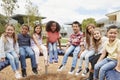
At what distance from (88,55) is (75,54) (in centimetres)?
52

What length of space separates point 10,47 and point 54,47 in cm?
119

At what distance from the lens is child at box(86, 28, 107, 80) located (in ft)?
18.5

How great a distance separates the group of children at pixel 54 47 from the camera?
198 inches

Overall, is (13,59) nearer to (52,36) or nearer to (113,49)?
(52,36)

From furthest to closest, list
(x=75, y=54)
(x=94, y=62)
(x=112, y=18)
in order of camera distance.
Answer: (x=112, y=18) < (x=75, y=54) < (x=94, y=62)

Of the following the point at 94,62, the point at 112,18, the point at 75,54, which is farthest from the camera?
the point at 112,18

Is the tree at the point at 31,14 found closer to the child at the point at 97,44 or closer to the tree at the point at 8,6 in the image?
the tree at the point at 8,6

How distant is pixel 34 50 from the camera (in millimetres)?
6344

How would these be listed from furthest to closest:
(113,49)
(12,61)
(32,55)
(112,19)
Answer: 1. (112,19)
2. (32,55)
3. (12,61)
4. (113,49)

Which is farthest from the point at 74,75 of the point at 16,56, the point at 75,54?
the point at 16,56

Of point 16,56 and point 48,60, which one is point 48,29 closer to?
point 48,60

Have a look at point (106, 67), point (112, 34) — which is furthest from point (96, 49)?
point (106, 67)

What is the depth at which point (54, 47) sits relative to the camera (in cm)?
663

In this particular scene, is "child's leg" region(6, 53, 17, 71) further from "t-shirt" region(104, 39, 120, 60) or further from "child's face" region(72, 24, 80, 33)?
"t-shirt" region(104, 39, 120, 60)
